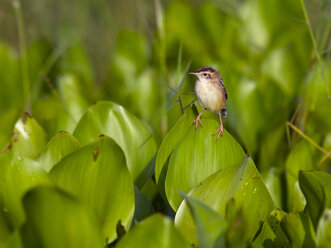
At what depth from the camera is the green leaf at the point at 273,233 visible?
3.60 ft

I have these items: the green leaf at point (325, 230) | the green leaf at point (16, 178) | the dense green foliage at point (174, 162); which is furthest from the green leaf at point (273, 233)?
the green leaf at point (16, 178)

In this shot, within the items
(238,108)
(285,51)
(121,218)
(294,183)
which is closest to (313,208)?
(294,183)

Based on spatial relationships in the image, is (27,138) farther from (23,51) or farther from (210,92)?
(23,51)

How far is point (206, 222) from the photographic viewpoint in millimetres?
967

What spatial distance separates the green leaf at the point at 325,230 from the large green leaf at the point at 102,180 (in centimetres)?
41

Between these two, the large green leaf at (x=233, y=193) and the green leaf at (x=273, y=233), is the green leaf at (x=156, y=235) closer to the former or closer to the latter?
the large green leaf at (x=233, y=193)

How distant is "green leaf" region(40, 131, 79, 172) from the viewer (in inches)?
46.9

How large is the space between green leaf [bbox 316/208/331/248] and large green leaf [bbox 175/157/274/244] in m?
0.15

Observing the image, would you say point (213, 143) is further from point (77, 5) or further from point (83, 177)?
point (77, 5)

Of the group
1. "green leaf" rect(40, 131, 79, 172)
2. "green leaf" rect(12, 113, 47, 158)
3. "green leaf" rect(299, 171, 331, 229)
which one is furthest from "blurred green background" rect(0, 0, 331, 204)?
"green leaf" rect(40, 131, 79, 172)

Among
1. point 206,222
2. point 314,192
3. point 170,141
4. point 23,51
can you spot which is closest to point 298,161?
point 314,192

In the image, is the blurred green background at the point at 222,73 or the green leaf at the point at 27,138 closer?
the green leaf at the point at 27,138

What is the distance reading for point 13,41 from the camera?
5.01 m

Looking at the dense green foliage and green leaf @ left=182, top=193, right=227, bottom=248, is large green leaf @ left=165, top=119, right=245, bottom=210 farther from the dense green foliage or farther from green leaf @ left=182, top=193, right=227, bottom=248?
green leaf @ left=182, top=193, right=227, bottom=248
